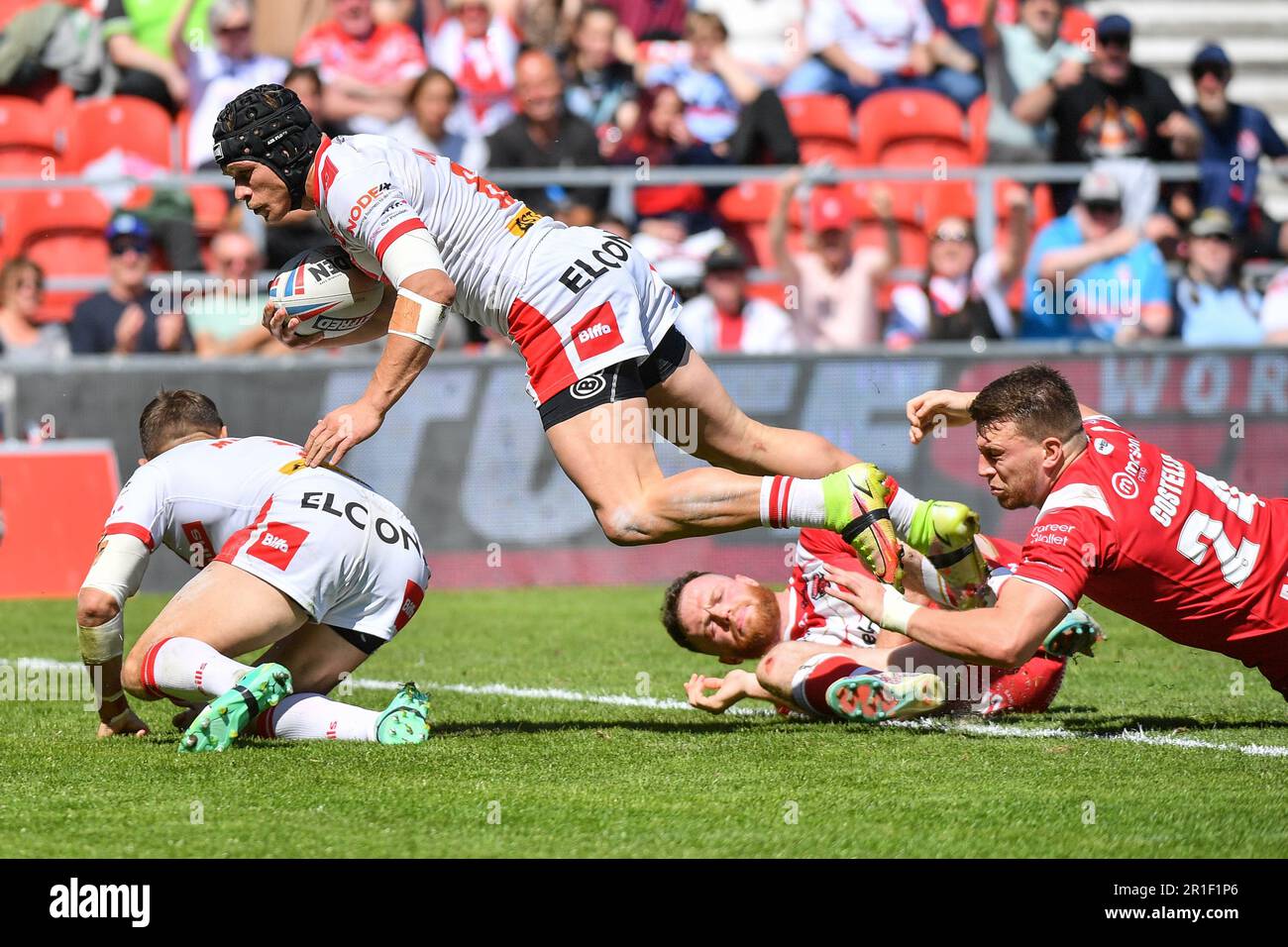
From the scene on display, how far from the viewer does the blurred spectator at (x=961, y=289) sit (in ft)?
47.4

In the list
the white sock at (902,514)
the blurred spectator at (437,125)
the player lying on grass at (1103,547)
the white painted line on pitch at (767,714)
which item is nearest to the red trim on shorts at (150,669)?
the white painted line on pitch at (767,714)

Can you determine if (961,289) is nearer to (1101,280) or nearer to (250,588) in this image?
(1101,280)

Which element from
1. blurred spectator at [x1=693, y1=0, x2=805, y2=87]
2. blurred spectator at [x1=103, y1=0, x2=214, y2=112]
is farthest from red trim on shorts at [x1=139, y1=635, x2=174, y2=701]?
blurred spectator at [x1=693, y1=0, x2=805, y2=87]

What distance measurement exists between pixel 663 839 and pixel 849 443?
28.6ft

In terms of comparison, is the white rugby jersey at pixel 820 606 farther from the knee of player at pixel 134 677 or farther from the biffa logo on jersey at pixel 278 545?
the knee of player at pixel 134 677

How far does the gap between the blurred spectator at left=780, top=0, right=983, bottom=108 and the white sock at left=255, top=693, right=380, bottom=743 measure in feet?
37.7

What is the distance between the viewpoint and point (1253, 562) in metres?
6.16

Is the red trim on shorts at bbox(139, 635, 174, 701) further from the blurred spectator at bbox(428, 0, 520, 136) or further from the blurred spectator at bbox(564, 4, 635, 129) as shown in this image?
the blurred spectator at bbox(428, 0, 520, 136)

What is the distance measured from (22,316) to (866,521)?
1004cm

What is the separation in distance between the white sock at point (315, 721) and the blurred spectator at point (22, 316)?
8329mm

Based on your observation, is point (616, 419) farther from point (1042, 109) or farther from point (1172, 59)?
point (1172, 59)

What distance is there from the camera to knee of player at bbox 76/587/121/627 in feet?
20.8

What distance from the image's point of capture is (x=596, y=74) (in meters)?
16.1
